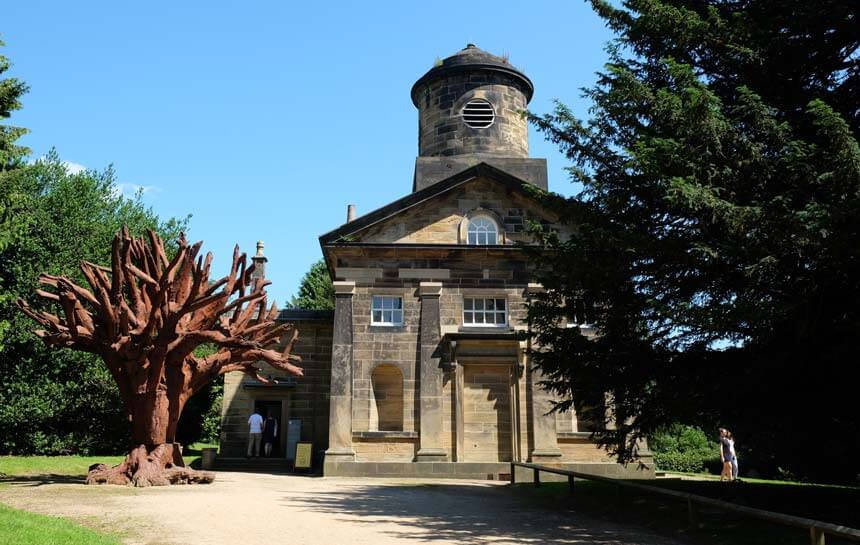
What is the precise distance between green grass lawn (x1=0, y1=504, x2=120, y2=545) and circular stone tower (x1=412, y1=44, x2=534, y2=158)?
19.4 meters

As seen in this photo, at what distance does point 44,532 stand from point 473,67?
22.0 metres

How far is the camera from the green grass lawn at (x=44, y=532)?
7332mm

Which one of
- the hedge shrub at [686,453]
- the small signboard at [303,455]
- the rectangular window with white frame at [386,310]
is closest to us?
the small signboard at [303,455]

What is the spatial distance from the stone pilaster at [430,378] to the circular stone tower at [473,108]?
667 cm

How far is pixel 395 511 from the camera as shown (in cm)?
1164

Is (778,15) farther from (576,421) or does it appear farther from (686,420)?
(576,421)

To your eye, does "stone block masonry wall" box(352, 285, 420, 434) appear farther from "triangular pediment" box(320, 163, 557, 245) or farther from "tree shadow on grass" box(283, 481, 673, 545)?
"tree shadow on grass" box(283, 481, 673, 545)

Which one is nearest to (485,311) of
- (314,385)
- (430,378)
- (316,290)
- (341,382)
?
(430,378)

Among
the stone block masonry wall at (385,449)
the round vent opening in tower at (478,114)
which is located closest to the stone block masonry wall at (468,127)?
the round vent opening in tower at (478,114)

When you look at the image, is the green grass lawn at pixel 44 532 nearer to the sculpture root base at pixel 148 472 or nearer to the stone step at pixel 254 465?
the sculpture root base at pixel 148 472

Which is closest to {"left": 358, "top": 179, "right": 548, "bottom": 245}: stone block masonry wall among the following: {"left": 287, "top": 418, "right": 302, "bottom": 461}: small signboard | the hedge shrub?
{"left": 287, "top": 418, "right": 302, "bottom": 461}: small signboard

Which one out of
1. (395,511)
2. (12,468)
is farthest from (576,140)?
(12,468)

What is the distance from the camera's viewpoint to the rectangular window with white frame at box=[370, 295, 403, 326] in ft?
71.9

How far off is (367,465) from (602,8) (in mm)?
13470
